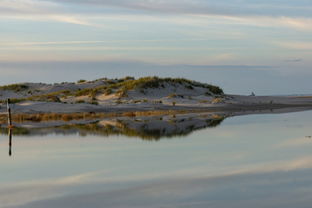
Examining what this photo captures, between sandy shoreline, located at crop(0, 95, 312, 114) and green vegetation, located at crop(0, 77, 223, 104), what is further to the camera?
green vegetation, located at crop(0, 77, 223, 104)

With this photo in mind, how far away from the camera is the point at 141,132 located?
2288cm

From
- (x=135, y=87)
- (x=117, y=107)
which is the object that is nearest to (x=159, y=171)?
(x=117, y=107)

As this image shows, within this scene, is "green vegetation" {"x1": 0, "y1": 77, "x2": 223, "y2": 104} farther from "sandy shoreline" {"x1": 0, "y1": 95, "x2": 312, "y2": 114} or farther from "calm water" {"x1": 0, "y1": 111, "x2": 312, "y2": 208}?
"calm water" {"x1": 0, "y1": 111, "x2": 312, "y2": 208}

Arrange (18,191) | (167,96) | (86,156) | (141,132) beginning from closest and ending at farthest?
1. (18,191)
2. (86,156)
3. (141,132)
4. (167,96)

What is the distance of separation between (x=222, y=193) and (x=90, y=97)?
4417 cm

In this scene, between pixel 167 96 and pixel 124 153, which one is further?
pixel 167 96

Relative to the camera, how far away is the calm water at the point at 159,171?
8.98m

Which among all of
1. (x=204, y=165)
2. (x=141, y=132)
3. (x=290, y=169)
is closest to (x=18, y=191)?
(x=204, y=165)

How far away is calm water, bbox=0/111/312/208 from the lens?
8.98m

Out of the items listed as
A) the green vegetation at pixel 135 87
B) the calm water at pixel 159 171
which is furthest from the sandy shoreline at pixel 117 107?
the calm water at pixel 159 171

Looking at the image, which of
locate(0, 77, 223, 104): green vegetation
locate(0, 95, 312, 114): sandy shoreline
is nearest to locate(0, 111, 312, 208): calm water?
locate(0, 95, 312, 114): sandy shoreline

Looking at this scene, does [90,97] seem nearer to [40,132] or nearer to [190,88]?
[190,88]

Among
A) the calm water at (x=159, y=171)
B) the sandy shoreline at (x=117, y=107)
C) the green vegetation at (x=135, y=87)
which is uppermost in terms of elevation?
the green vegetation at (x=135, y=87)

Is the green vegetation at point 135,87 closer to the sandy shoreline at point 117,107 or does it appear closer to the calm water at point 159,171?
the sandy shoreline at point 117,107
